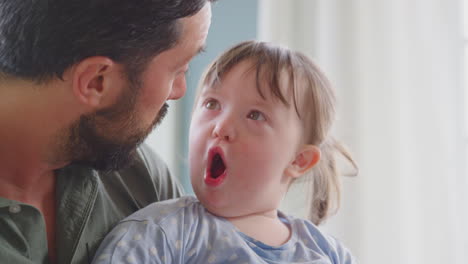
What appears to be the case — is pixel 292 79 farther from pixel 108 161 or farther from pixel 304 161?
pixel 108 161

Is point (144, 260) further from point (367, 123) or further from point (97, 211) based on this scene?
point (367, 123)

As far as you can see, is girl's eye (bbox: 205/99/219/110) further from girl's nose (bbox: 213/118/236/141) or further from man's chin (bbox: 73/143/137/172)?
man's chin (bbox: 73/143/137/172)

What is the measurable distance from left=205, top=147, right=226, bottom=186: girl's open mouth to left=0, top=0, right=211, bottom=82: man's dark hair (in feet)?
0.95

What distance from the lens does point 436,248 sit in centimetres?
234

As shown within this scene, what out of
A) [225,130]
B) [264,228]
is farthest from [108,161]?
[264,228]

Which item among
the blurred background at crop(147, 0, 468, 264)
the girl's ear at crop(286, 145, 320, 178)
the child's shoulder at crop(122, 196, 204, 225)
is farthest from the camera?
the blurred background at crop(147, 0, 468, 264)

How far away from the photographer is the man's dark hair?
1.22 meters

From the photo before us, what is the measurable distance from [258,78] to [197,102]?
0.58ft

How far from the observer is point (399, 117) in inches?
93.4

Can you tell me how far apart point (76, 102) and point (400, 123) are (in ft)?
4.62

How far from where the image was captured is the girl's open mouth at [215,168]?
1416 millimetres

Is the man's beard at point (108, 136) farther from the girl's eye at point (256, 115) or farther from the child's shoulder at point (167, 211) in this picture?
the girl's eye at point (256, 115)

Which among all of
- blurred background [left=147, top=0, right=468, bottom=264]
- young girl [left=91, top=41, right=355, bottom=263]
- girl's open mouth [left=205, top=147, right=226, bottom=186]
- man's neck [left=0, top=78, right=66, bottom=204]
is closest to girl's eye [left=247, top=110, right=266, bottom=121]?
young girl [left=91, top=41, right=355, bottom=263]

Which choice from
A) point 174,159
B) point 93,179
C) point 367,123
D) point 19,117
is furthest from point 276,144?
point 174,159
